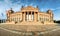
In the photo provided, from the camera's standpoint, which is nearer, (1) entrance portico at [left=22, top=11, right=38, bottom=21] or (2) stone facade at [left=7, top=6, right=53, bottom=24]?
(2) stone facade at [left=7, top=6, right=53, bottom=24]

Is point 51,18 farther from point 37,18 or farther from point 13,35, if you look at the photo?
point 13,35

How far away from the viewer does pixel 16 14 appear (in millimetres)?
76875

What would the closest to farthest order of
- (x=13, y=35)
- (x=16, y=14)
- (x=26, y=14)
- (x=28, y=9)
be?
(x=13, y=35) → (x=28, y=9) → (x=26, y=14) → (x=16, y=14)

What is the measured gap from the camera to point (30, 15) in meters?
69.3

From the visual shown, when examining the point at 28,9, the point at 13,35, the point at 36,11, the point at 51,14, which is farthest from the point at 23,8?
the point at 13,35

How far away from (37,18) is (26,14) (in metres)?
6.43

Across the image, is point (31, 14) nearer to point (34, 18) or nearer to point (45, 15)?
point (34, 18)

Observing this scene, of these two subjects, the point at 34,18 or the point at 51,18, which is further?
the point at 51,18

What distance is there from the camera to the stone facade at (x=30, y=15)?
219 ft

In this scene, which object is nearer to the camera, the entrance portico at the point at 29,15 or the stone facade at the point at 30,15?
the stone facade at the point at 30,15

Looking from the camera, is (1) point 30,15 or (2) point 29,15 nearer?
(1) point 30,15

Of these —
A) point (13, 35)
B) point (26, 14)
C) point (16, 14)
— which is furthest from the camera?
point (16, 14)

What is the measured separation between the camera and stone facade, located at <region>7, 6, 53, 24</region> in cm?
6681

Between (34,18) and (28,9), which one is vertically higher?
(28,9)
